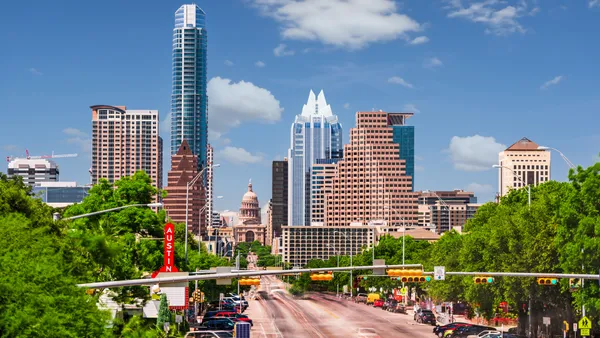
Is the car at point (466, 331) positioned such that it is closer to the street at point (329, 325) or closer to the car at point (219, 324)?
the street at point (329, 325)

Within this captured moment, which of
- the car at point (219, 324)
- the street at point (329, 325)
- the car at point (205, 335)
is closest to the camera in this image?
the car at point (205, 335)

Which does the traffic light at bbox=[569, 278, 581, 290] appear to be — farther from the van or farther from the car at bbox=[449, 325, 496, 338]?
the van

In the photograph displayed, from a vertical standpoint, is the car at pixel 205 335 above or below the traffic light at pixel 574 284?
below

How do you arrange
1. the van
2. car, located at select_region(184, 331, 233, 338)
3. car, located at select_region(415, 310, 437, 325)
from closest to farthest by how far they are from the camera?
1. car, located at select_region(184, 331, 233, 338)
2. car, located at select_region(415, 310, 437, 325)
3. the van

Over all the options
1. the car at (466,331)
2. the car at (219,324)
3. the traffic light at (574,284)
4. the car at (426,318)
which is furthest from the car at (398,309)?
the traffic light at (574,284)

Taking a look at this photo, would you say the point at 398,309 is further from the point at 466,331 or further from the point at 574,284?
the point at 574,284

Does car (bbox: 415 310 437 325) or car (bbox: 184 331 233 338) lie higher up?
car (bbox: 184 331 233 338)

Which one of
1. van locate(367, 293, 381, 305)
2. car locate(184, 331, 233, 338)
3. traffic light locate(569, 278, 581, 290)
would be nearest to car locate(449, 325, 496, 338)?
traffic light locate(569, 278, 581, 290)

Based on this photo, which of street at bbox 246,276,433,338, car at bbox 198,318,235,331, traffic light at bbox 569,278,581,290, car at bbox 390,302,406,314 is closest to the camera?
traffic light at bbox 569,278,581,290

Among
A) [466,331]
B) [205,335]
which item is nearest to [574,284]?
[466,331]

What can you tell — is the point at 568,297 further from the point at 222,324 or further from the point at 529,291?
the point at 222,324

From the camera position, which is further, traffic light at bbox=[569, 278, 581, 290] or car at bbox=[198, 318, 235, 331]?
car at bbox=[198, 318, 235, 331]

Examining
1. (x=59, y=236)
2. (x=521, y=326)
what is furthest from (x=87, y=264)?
(x=521, y=326)

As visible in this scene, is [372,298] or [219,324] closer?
[219,324]
